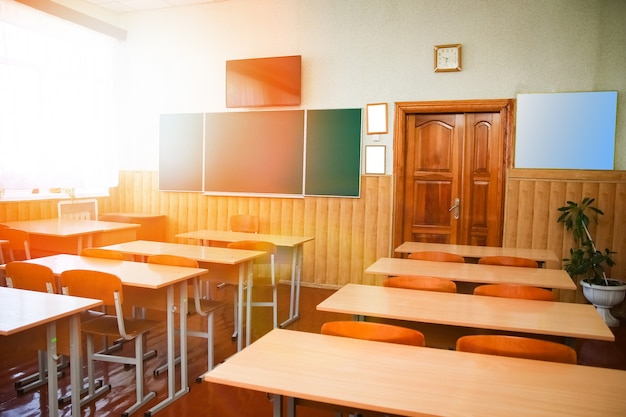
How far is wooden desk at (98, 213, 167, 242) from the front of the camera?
6.66 meters

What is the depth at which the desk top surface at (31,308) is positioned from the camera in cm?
216

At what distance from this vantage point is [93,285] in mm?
2943

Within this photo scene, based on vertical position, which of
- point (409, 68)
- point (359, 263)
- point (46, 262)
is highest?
point (409, 68)

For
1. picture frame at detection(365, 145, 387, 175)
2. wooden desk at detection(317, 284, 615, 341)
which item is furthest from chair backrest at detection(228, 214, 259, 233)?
wooden desk at detection(317, 284, 615, 341)

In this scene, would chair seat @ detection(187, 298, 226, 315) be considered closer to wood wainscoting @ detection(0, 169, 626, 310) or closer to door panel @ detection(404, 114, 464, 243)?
wood wainscoting @ detection(0, 169, 626, 310)

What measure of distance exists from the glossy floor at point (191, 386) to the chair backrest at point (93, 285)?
1.42 feet

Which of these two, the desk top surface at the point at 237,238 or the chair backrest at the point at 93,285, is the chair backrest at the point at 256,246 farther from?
the chair backrest at the point at 93,285

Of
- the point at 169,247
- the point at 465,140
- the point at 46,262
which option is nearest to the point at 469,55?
the point at 465,140

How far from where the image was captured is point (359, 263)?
623cm

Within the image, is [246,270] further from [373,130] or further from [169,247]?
[373,130]

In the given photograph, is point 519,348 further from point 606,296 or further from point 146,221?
point 146,221

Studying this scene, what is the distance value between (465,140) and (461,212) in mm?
846

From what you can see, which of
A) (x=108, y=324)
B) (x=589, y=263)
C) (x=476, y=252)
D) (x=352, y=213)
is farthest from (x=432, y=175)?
(x=108, y=324)

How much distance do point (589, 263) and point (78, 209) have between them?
19.6 ft
